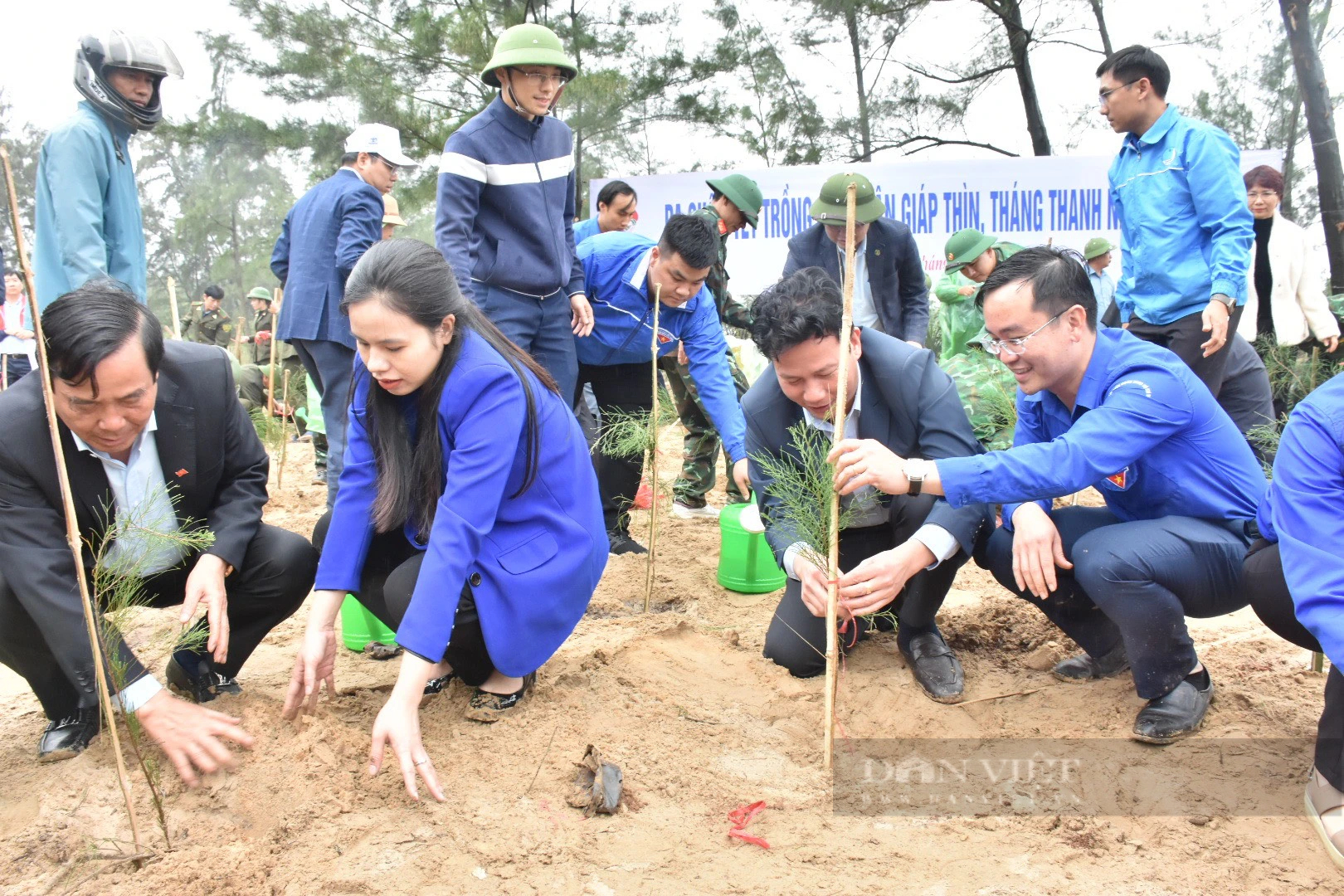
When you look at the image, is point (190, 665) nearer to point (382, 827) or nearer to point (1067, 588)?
point (382, 827)

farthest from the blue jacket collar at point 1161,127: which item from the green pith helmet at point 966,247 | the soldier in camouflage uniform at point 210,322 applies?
the soldier in camouflage uniform at point 210,322

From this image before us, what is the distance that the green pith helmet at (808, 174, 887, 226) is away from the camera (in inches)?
181

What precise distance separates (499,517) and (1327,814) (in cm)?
199

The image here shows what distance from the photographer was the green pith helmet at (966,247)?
6.19 metres

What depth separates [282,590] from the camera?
9.10 feet

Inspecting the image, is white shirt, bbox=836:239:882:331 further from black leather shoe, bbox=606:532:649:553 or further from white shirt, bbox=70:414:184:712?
white shirt, bbox=70:414:184:712

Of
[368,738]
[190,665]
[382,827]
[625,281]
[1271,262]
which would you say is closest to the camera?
[382,827]

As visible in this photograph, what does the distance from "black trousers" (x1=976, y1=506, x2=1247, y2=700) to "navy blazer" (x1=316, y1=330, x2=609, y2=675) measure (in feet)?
4.36

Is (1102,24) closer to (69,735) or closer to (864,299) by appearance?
(864,299)

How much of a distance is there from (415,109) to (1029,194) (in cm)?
723

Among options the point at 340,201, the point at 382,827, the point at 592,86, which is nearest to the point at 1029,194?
the point at 592,86

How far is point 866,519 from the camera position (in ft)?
9.84

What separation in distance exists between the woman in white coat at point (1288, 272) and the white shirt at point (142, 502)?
5461 millimetres

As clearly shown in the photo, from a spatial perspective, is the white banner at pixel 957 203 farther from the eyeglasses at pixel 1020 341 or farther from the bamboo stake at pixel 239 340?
the eyeglasses at pixel 1020 341
